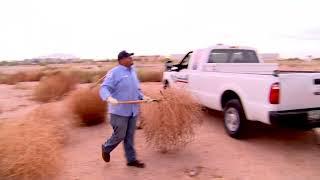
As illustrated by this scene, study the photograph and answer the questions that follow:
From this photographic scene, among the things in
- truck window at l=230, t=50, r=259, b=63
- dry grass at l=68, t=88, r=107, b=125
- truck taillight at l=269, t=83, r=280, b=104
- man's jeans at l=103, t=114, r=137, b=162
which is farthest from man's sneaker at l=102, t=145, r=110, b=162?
truck window at l=230, t=50, r=259, b=63

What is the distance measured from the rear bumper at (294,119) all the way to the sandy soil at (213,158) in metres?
0.55

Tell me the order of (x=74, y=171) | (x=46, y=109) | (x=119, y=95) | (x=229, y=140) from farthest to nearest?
1. (x=46, y=109)
2. (x=229, y=140)
3. (x=74, y=171)
4. (x=119, y=95)

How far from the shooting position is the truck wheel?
766cm

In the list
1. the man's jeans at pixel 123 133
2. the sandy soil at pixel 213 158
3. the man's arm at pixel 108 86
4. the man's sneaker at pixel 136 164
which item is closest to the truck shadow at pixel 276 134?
the sandy soil at pixel 213 158

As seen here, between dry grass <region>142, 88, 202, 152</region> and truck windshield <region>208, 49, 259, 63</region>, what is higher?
truck windshield <region>208, 49, 259, 63</region>

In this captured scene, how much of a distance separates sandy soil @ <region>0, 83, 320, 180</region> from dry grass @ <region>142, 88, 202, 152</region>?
232mm

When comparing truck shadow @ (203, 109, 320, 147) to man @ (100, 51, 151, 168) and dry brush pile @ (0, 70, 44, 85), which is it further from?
dry brush pile @ (0, 70, 44, 85)

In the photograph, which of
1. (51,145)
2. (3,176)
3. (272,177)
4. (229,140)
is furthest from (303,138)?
(3,176)

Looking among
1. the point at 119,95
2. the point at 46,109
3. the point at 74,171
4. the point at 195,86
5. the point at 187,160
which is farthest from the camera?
the point at 195,86

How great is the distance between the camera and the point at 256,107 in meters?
7.11

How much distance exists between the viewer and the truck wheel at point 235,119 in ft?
25.1

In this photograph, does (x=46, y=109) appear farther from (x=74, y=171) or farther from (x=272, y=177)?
(x=272, y=177)

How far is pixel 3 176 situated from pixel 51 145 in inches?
26.8

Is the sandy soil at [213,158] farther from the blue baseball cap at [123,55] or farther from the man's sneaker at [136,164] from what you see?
the blue baseball cap at [123,55]
